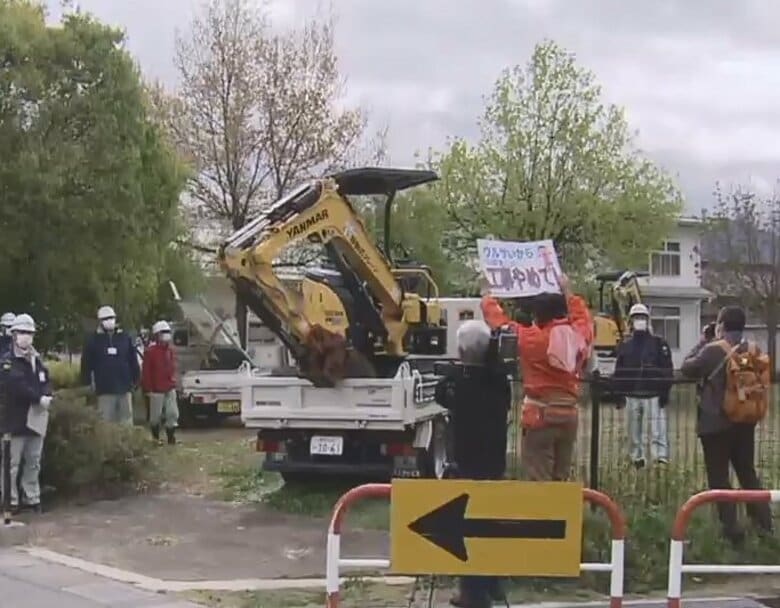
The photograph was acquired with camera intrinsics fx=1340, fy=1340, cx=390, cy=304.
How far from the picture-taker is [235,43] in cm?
3347

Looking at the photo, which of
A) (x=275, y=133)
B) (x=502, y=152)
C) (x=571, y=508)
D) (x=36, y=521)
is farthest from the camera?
(x=502, y=152)

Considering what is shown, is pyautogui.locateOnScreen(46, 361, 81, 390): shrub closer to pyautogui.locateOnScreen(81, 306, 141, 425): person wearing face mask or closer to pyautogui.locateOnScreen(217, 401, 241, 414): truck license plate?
pyautogui.locateOnScreen(217, 401, 241, 414): truck license plate

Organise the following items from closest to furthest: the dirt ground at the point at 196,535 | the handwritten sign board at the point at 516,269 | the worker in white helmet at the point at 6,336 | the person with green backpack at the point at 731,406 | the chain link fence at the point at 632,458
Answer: the handwritten sign board at the point at 516,269, the person with green backpack at the point at 731,406, the dirt ground at the point at 196,535, the chain link fence at the point at 632,458, the worker in white helmet at the point at 6,336

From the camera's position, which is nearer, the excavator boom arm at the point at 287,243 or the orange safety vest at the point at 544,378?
the orange safety vest at the point at 544,378

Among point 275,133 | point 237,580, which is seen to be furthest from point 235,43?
point 237,580

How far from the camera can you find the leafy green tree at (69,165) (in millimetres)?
20812

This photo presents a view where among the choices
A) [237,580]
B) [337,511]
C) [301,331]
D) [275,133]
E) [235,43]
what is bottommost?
[237,580]

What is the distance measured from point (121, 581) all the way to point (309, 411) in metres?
3.88

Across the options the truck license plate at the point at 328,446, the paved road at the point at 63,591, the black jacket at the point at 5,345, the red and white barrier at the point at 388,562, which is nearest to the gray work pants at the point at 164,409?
the black jacket at the point at 5,345

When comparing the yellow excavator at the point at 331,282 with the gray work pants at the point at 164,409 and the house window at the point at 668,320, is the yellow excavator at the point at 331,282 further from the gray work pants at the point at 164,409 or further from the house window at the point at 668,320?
the house window at the point at 668,320

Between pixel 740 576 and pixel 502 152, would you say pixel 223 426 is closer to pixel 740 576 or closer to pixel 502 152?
pixel 740 576

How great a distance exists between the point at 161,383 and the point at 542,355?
10.6 meters

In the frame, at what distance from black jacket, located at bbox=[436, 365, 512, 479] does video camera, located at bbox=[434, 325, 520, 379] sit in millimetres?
55

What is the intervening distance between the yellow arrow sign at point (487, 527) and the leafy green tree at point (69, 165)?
14.9 metres
